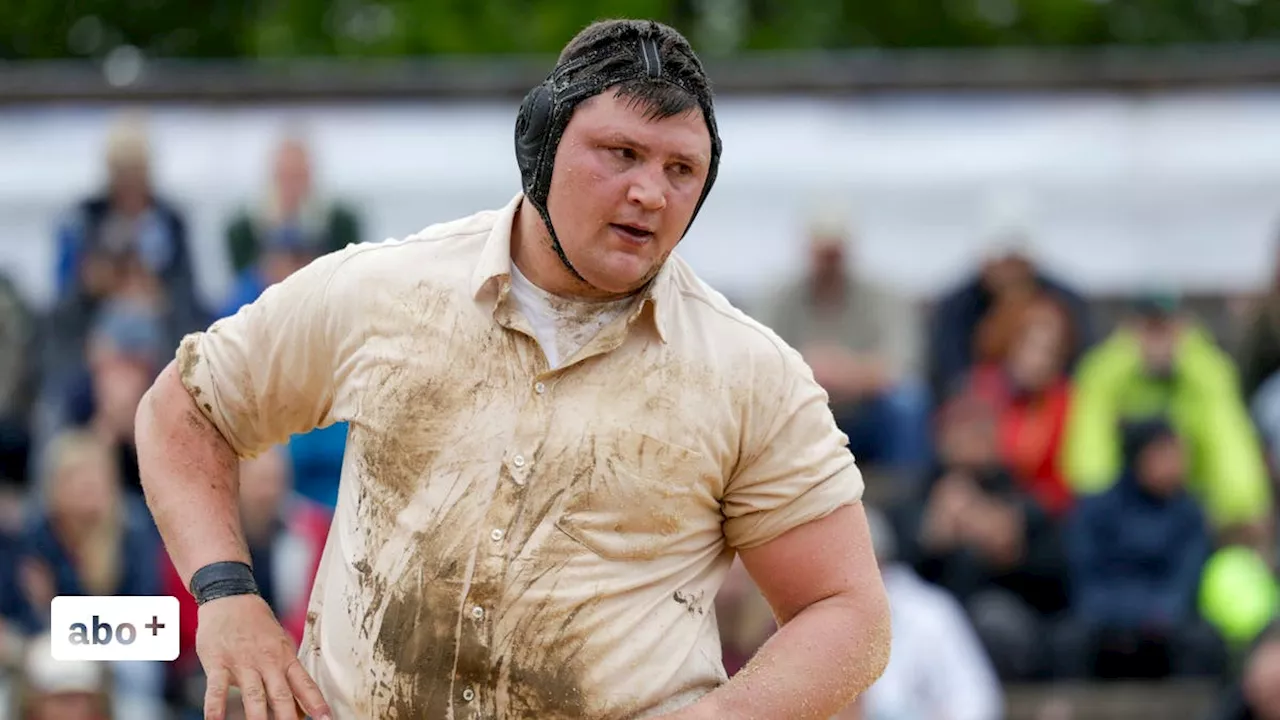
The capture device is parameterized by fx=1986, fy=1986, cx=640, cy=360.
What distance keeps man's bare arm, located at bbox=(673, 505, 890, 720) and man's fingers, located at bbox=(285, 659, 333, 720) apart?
2.34 ft

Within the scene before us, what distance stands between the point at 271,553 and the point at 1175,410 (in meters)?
4.85

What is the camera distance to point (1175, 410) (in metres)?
10.6

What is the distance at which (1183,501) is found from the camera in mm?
9992

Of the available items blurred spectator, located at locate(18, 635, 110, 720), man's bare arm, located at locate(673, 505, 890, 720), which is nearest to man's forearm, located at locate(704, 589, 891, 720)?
man's bare arm, located at locate(673, 505, 890, 720)

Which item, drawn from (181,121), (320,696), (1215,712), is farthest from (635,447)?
(181,121)

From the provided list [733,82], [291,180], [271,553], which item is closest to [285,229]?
[291,180]

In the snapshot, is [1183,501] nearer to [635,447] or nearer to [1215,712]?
[1215,712]

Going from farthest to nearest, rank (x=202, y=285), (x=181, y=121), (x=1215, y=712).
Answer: (x=181, y=121)
(x=202, y=285)
(x=1215, y=712)

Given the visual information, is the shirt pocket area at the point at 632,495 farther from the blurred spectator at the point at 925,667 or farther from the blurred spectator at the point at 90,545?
the blurred spectator at the point at 90,545

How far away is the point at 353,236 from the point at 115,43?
512 inches

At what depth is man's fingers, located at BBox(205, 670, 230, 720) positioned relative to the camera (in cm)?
373

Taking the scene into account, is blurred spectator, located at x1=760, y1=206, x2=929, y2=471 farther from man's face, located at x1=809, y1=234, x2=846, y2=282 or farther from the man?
the man

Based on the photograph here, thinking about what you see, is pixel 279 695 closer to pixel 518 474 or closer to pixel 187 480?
pixel 187 480

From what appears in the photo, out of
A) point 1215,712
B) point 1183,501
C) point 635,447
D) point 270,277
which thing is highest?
point 635,447
